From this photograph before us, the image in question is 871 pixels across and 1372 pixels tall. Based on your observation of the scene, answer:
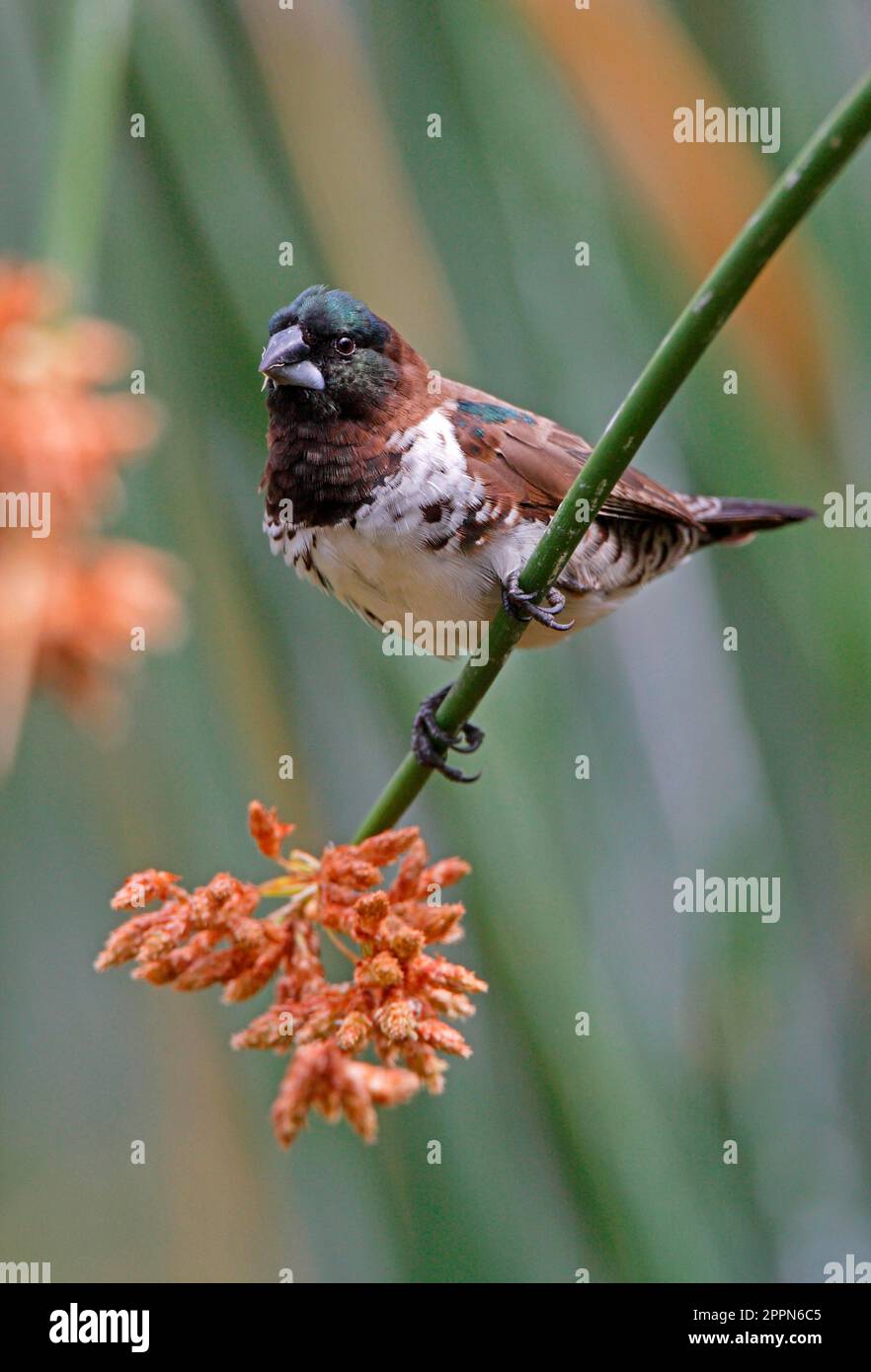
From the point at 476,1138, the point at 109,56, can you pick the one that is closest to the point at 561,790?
the point at 476,1138

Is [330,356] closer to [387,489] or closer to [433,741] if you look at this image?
[387,489]

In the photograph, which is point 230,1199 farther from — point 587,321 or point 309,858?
point 587,321

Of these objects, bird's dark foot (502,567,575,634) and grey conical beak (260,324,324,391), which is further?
grey conical beak (260,324,324,391)

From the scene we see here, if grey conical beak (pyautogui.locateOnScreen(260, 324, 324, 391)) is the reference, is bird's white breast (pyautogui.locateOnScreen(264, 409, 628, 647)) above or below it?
below

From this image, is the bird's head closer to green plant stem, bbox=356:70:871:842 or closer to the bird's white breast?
the bird's white breast

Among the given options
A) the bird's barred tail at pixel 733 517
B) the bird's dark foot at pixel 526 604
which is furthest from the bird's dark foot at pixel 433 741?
the bird's barred tail at pixel 733 517

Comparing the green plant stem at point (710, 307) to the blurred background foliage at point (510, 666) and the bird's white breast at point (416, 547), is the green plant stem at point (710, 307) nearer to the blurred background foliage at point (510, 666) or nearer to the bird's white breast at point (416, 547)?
the blurred background foliage at point (510, 666)

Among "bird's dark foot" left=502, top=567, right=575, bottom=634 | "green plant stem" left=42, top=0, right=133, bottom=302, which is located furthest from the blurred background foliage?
"bird's dark foot" left=502, top=567, right=575, bottom=634
